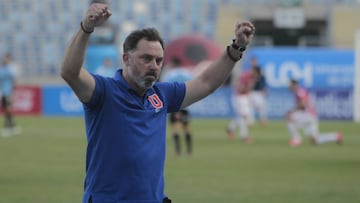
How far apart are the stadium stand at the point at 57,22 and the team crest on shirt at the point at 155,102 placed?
46353mm

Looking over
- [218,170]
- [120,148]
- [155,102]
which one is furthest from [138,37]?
[218,170]

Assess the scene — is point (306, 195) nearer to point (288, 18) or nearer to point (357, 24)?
point (288, 18)

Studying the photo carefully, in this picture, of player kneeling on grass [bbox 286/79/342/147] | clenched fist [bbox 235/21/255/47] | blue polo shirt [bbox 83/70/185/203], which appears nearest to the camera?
blue polo shirt [bbox 83/70/185/203]

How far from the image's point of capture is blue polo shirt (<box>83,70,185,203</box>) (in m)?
6.13

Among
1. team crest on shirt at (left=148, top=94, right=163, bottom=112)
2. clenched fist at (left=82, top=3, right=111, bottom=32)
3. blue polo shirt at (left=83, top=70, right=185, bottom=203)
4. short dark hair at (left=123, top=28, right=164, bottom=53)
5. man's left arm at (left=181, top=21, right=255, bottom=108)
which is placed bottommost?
blue polo shirt at (left=83, top=70, right=185, bottom=203)

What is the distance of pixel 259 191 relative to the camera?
593 inches

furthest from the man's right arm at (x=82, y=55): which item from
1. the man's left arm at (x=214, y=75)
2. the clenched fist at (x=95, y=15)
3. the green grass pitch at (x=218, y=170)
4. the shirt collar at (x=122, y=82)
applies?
the green grass pitch at (x=218, y=170)

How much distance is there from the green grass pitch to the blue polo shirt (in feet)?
24.2

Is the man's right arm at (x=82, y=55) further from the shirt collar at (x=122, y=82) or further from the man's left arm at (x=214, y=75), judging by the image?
the man's left arm at (x=214, y=75)

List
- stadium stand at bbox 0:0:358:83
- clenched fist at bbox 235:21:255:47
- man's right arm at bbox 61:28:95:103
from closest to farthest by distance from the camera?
1. man's right arm at bbox 61:28:95:103
2. clenched fist at bbox 235:21:255:47
3. stadium stand at bbox 0:0:358:83

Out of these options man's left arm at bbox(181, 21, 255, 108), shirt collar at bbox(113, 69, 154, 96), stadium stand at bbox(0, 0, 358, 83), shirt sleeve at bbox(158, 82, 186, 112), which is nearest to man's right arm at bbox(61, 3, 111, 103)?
shirt collar at bbox(113, 69, 154, 96)

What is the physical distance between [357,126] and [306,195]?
75.0 ft

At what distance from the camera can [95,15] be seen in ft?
18.6

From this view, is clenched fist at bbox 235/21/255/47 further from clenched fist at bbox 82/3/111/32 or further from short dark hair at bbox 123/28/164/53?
clenched fist at bbox 82/3/111/32
